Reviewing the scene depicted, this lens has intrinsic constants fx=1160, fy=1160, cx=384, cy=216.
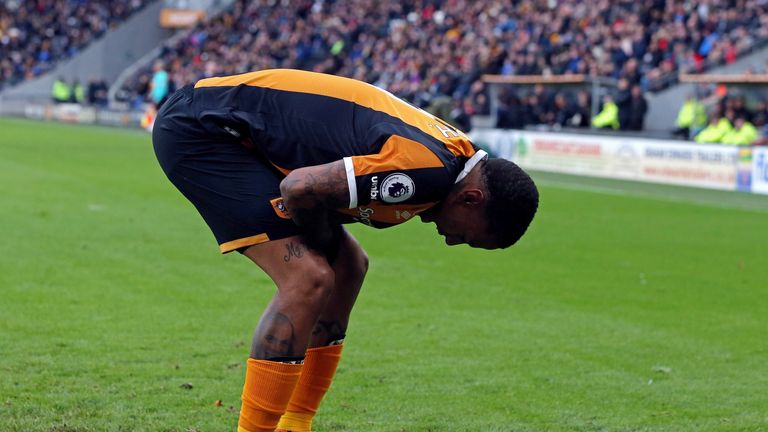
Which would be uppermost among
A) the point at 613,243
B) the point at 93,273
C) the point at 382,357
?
the point at 382,357

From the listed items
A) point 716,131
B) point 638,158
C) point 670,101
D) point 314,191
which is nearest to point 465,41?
point 670,101

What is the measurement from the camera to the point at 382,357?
278 inches

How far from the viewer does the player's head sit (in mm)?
4477

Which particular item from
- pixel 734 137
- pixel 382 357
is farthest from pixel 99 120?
pixel 382 357

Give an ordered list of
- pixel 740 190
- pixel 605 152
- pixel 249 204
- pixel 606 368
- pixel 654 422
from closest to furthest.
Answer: pixel 249 204 < pixel 654 422 < pixel 606 368 < pixel 740 190 < pixel 605 152

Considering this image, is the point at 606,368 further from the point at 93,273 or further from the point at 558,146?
the point at 558,146

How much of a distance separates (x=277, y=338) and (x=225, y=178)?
0.67 meters

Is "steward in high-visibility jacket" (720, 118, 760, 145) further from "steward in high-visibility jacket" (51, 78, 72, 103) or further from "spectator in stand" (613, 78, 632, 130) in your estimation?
"steward in high-visibility jacket" (51, 78, 72, 103)

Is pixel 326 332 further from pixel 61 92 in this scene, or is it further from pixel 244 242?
pixel 61 92

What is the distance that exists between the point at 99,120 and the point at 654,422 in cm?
4450

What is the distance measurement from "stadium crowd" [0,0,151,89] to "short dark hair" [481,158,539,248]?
56.3 metres

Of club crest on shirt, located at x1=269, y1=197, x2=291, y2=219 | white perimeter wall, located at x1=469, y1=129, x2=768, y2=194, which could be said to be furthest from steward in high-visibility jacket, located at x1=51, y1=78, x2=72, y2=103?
club crest on shirt, located at x1=269, y1=197, x2=291, y2=219

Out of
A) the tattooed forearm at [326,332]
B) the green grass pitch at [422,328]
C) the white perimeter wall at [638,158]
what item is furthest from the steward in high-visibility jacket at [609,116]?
the tattooed forearm at [326,332]

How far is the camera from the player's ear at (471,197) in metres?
4.48
